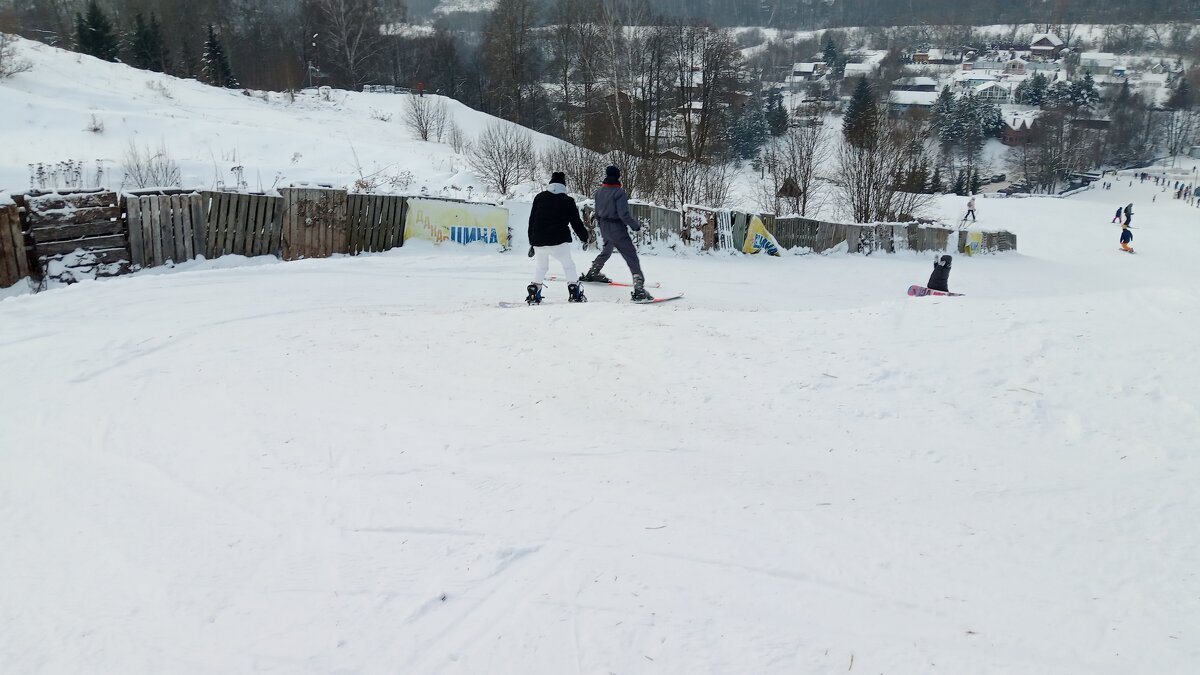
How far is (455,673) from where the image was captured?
119 inches

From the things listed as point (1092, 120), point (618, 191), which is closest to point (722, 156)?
point (618, 191)

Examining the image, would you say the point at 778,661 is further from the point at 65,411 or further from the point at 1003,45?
the point at 1003,45

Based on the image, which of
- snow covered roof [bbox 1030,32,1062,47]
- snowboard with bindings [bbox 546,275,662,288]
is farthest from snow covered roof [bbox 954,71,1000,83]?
snowboard with bindings [bbox 546,275,662,288]

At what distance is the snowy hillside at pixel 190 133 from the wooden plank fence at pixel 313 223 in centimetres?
405

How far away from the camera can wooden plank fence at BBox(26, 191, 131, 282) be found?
9969 millimetres

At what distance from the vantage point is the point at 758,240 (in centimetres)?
1772

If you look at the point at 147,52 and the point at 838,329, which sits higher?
the point at 147,52

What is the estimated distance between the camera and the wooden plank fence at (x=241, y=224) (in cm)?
1170

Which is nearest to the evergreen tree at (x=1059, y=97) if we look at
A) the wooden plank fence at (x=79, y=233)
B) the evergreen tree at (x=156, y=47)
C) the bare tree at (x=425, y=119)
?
the bare tree at (x=425, y=119)

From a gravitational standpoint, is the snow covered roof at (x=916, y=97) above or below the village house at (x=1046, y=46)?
below

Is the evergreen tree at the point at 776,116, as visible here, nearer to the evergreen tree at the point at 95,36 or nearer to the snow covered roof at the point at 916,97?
the snow covered roof at the point at 916,97

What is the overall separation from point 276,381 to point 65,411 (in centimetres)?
151

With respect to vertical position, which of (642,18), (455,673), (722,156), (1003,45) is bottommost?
(455,673)

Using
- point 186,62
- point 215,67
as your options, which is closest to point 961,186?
point 215,67
